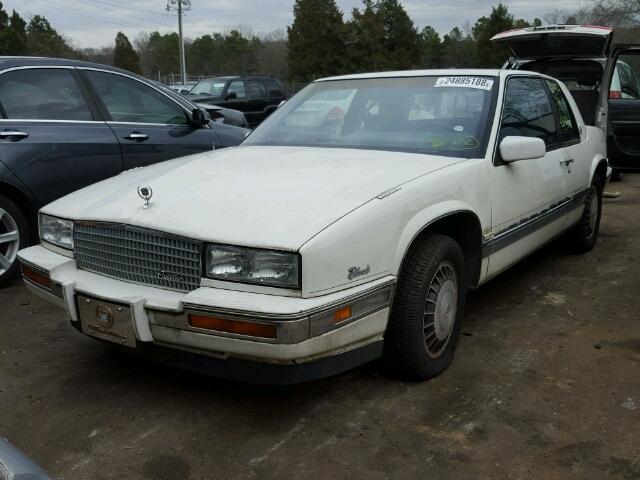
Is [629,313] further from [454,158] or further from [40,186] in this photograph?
[40,186]

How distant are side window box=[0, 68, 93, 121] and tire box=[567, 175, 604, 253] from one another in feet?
13.2

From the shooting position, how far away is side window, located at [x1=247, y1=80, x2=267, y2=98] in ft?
53.2

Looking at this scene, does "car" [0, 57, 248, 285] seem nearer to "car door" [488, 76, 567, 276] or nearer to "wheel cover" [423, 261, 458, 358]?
"car door" [488, 76, 567, 276]

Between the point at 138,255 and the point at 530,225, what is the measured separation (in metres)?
2.48

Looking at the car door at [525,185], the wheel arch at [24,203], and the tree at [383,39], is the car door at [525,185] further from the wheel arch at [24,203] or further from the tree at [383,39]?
the tree at [383,39]

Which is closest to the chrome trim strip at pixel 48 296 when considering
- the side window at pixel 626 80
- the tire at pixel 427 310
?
the tire at pixel 427 310

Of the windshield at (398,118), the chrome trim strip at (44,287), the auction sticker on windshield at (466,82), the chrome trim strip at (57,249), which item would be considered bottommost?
the chrome trim strip at (44,287)

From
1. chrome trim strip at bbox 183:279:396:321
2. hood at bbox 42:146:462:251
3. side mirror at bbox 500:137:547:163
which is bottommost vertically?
chrome trim strip at bbox 183:279:396:321

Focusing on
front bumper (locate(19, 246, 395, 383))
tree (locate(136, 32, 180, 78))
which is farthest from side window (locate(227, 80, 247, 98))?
tree (locate(136, 32, 180, 78))

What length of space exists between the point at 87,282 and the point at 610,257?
4334 millimetres

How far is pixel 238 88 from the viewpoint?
1606cm

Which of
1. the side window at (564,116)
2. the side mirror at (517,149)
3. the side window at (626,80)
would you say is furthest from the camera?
the side window at (626,80)

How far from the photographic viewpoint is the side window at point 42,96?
473 centimetres

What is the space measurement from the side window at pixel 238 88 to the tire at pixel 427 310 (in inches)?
529
